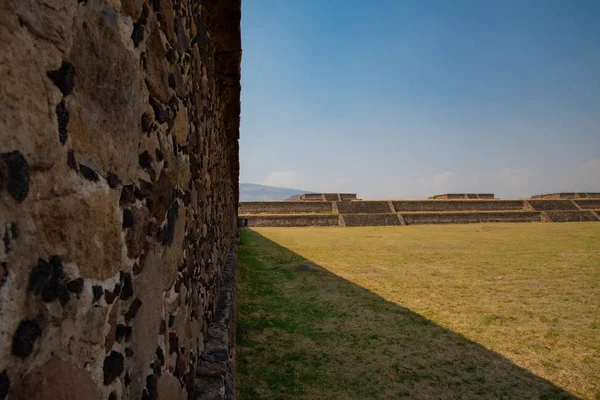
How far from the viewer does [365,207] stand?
32969 mm

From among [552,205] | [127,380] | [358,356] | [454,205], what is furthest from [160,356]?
[552,205]

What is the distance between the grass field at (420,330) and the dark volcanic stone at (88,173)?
135 inches

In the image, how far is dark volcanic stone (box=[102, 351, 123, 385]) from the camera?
3.60 feet

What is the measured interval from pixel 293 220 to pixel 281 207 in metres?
4.48

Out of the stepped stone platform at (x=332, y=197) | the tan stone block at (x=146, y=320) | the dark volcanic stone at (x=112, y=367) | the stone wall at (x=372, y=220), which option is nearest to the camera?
the dark volcanic stone at (x=112, y=367)

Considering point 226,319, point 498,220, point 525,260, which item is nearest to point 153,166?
point 226,319

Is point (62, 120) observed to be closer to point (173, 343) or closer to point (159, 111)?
point (159, 111)

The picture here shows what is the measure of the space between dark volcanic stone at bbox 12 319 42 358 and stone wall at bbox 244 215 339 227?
28160 millimetres

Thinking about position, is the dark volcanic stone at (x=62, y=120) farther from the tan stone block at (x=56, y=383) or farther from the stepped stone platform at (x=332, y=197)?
the stepped stone platform at (x=332, y=197)

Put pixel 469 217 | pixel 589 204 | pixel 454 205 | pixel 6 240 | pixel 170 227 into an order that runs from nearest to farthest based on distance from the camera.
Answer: pixel 6 240
pixel 170 227
pixel 469 217
pixel 589 204
pixel 454 205

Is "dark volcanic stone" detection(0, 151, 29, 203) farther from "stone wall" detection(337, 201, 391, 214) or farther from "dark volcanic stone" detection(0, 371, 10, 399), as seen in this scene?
"stone wall" detection(337, 201, 391, 214)

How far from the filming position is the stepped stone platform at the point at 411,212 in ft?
95.5

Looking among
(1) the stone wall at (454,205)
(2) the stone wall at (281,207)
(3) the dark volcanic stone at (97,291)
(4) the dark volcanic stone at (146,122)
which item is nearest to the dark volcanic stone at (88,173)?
Result: (3) the dark volcanic stone at (97,291)

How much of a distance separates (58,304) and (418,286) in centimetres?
816
